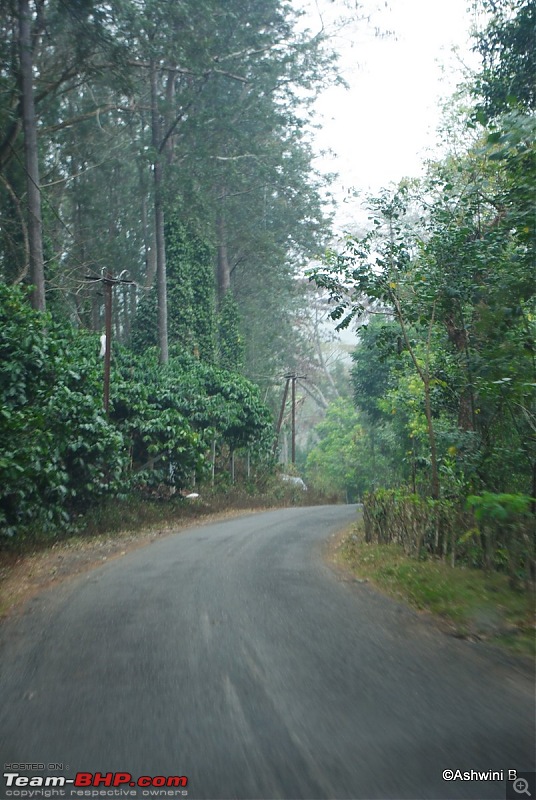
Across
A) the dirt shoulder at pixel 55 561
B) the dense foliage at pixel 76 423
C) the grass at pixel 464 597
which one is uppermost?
the dense foliage at pixel 76 423

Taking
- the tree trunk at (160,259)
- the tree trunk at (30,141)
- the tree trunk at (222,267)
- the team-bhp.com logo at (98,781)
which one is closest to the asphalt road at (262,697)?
the team-bhp.com logo at (98,781)

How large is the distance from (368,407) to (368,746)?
40.3 meters

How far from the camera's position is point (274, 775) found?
160 inches

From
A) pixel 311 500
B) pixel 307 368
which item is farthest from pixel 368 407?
pixel 307 368

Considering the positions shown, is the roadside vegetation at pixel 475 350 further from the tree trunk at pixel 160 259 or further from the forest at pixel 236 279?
the tree trunk at pixel 160 259

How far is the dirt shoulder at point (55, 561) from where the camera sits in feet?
36.8

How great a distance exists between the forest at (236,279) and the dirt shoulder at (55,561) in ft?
2.74

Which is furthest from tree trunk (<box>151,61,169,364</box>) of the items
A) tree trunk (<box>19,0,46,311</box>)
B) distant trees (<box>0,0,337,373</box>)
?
tree trunk (<box>19,0,46,311</box>)

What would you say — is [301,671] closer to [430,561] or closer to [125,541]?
[430,561]

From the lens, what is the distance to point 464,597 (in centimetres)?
880

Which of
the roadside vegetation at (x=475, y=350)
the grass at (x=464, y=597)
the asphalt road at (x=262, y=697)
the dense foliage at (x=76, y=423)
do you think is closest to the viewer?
the asphalt road at (x=262, y=697)

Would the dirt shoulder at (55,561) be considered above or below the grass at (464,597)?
below

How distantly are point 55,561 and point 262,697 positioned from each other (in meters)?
10.4

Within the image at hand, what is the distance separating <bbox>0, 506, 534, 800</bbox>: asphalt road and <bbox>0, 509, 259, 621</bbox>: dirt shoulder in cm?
188
